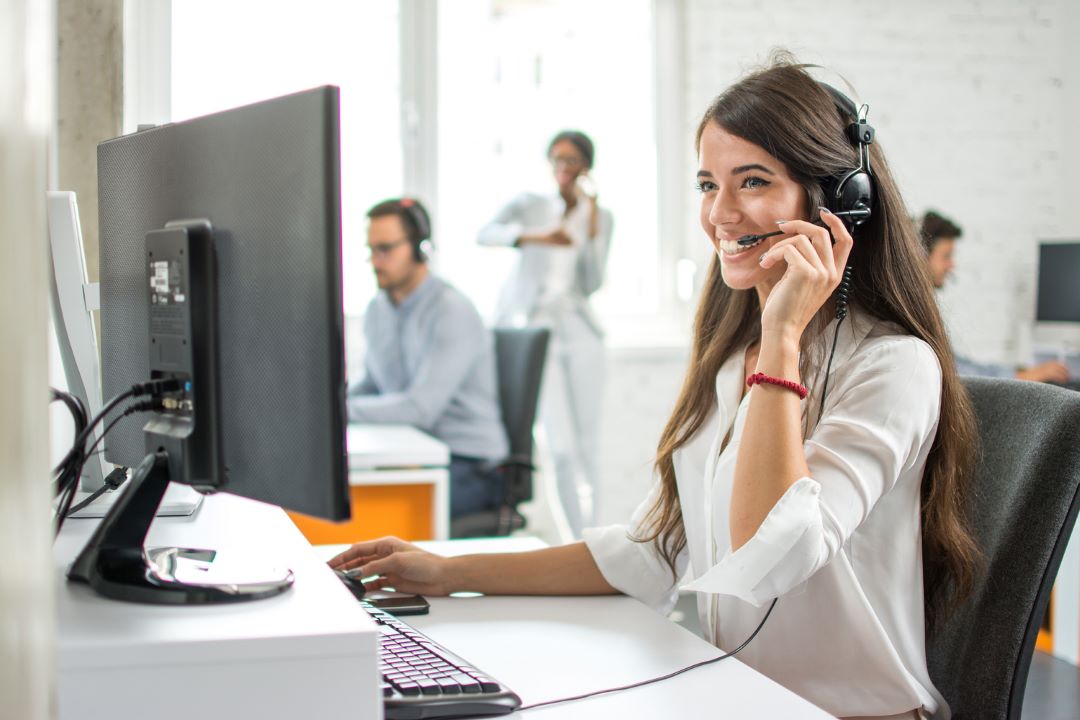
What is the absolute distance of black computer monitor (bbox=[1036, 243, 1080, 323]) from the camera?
4324 mm

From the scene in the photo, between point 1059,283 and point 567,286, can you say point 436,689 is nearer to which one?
point 567,286

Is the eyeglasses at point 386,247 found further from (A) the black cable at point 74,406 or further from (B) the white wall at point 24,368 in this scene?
(B) the white wall at point 24,368

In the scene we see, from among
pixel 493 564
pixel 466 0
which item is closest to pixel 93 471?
pixel 493 564

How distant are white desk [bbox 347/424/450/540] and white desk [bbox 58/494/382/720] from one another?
1.56 metres

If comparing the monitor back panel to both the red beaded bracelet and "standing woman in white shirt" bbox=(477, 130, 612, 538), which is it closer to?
the red beaded bracelet

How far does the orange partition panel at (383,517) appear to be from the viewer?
2377 millimetres

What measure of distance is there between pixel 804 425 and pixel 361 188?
10.6 ft

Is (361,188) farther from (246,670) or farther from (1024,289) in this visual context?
(246,670)

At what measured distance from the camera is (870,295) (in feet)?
4.09

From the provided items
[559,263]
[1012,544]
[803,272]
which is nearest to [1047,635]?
[559,263]

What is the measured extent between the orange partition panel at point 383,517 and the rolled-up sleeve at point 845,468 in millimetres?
1330

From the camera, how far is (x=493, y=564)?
1217 mm

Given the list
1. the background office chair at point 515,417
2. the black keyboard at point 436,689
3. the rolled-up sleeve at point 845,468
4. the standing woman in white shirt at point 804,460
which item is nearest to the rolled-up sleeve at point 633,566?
the standing woman in white shirt at point 804,460

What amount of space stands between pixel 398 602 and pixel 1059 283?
159 inches
